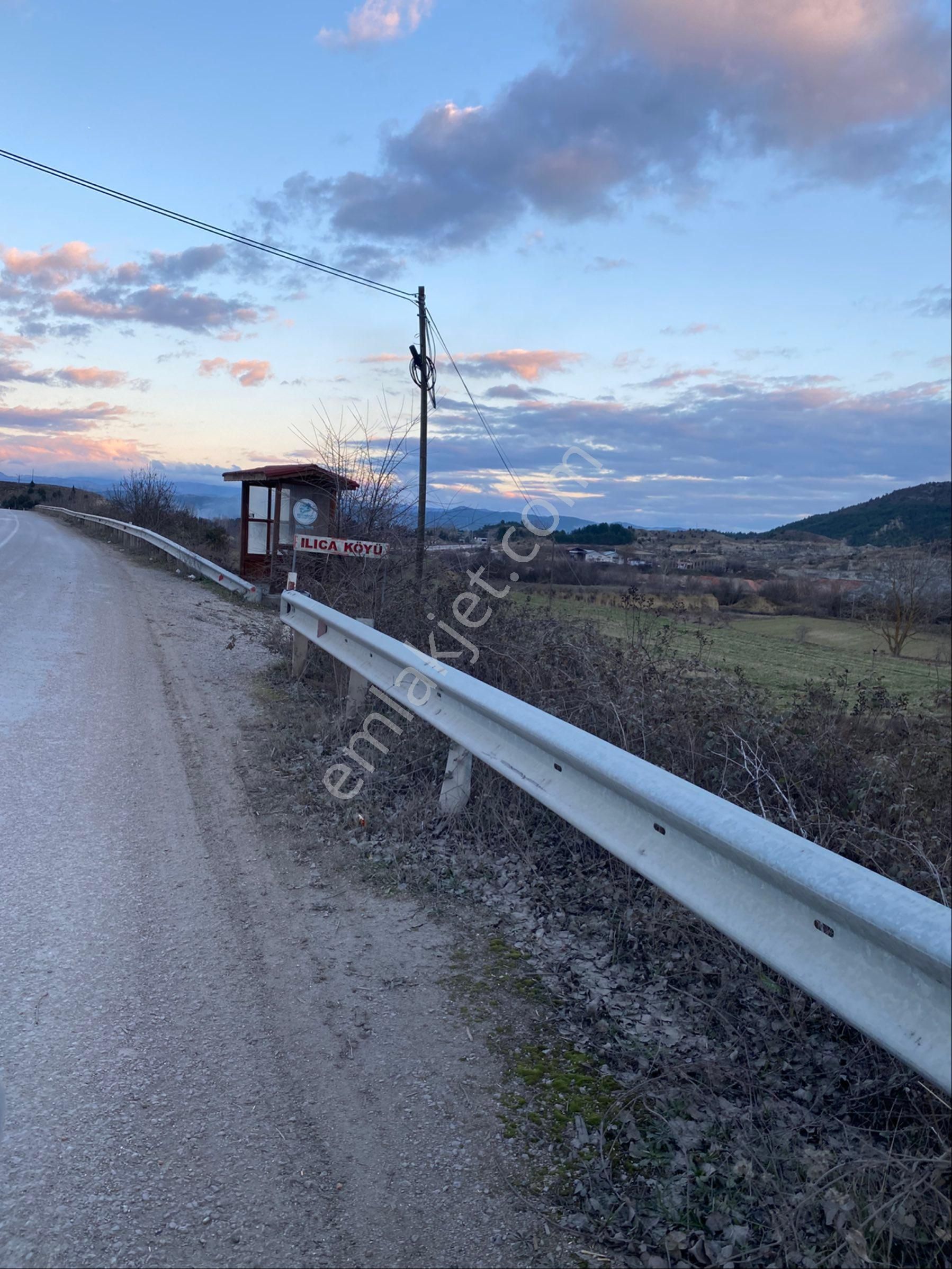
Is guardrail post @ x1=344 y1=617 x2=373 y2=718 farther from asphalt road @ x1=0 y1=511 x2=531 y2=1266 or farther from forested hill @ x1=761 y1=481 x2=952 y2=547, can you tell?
forested hill @ x1=761 y1=481 x2=952 y2=547

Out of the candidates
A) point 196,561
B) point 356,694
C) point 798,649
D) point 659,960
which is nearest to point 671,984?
point 659,960

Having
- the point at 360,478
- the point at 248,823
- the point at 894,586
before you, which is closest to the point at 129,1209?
the point at 248,823

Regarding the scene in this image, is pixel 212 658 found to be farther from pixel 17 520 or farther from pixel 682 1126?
pixel 17 520

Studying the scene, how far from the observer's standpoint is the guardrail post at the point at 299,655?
8.02m

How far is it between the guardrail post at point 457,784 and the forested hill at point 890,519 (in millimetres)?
33929

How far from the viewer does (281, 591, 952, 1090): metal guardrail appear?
2.02 m

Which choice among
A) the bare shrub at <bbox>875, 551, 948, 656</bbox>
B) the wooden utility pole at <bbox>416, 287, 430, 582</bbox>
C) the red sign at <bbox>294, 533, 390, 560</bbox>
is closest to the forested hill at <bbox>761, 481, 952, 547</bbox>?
the bare shrub at <bbox>875, 551, 948, 656</bbox>

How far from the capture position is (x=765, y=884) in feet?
8.36

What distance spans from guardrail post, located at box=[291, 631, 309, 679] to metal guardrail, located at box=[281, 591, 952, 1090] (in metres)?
3.94

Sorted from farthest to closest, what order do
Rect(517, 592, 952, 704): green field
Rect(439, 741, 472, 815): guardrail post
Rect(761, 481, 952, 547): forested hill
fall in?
Rect(761, 481, 952, 547): forested hill < Rect(517, 592, 952, 704): green field < Rect(439, 741, 472, 815): guardrail post

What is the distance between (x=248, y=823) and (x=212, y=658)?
458 centimetres

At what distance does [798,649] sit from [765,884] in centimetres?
1205

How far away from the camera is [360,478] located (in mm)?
11781

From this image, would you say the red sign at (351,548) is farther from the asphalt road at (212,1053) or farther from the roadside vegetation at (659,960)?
the asphalt road at (212,1053)
